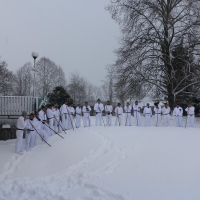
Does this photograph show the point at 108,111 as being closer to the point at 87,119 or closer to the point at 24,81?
the point at 87,119

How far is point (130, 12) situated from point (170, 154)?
1803 centimetres

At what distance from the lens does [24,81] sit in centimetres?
6378

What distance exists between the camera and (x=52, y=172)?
1070 centimetres

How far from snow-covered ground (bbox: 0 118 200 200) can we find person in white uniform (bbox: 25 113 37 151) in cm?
67

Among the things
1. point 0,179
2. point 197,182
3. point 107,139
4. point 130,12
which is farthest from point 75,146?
point 130,12

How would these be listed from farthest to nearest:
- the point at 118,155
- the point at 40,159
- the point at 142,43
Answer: the point at 142,43
the point at 40,159
the point at 118,155

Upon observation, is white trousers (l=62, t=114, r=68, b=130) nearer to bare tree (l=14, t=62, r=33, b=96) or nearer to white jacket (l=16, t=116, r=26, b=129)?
white jacket (l=16, t=116, r=26, b=129)

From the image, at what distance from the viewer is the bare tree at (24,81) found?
62719mm

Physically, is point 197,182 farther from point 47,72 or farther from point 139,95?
point 47,72

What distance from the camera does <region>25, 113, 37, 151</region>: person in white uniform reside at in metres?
15.7

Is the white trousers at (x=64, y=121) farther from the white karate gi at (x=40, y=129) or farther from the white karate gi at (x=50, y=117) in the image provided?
the white karate gi at (x=40, y=129)

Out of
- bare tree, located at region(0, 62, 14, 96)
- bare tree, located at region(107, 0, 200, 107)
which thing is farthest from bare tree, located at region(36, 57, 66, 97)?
bare tree, located at region(107, 0, 200, 107)

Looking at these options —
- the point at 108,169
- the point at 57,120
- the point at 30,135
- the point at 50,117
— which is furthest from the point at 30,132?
the point at 108,169

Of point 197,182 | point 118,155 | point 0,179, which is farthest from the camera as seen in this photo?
point 118,155
